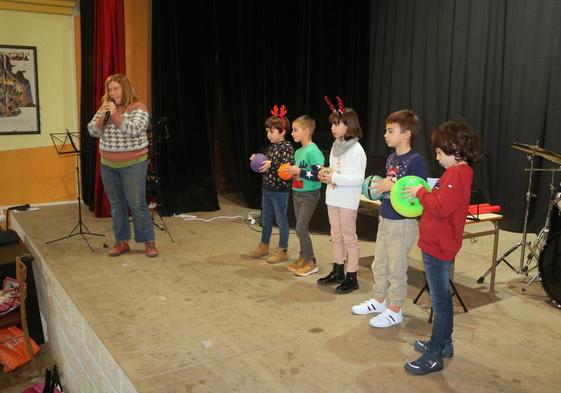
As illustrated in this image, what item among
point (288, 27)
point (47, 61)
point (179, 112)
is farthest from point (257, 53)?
point (47, 61)

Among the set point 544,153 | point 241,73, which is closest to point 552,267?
point 544,153

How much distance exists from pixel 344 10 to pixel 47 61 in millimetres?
3804

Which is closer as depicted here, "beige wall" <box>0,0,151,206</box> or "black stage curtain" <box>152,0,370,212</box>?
"black stage curtain" <box>152,0,370,212</box>

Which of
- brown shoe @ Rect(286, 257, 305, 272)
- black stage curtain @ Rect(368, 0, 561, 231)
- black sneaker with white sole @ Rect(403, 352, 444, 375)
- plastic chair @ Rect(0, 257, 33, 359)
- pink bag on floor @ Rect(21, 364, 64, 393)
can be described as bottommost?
pink bag on floor @ Rect(21, 364, 64, 393)

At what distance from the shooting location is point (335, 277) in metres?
3.39

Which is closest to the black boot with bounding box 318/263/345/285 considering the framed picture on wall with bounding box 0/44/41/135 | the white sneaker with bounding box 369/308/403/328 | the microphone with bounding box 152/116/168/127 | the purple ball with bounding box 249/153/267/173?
the white sneaker with bounding box 369/308/403/328

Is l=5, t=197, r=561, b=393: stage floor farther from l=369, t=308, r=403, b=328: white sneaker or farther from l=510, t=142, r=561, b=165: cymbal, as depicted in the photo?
l=510, t=142, r=561, b=165: cymbal

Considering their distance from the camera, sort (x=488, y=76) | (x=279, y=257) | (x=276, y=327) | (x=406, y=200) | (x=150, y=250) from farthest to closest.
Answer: (x=488, y=76)
(x=150, y=250)
(x=279, y=257)
(x=276, y=327)
(x=406, y=200)

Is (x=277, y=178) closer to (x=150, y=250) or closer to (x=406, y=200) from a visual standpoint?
(x=150, y=250)

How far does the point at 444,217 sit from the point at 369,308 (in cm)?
89

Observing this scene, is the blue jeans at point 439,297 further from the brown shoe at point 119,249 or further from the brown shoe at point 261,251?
the brown shoe at point 119,249

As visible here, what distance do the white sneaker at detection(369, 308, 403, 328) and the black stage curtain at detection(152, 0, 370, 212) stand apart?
3222 millimetres

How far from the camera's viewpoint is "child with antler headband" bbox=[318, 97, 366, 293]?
10.1 feet

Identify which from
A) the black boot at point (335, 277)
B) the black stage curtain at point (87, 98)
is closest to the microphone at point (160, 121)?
the black stage curtain at point (87, 98)
